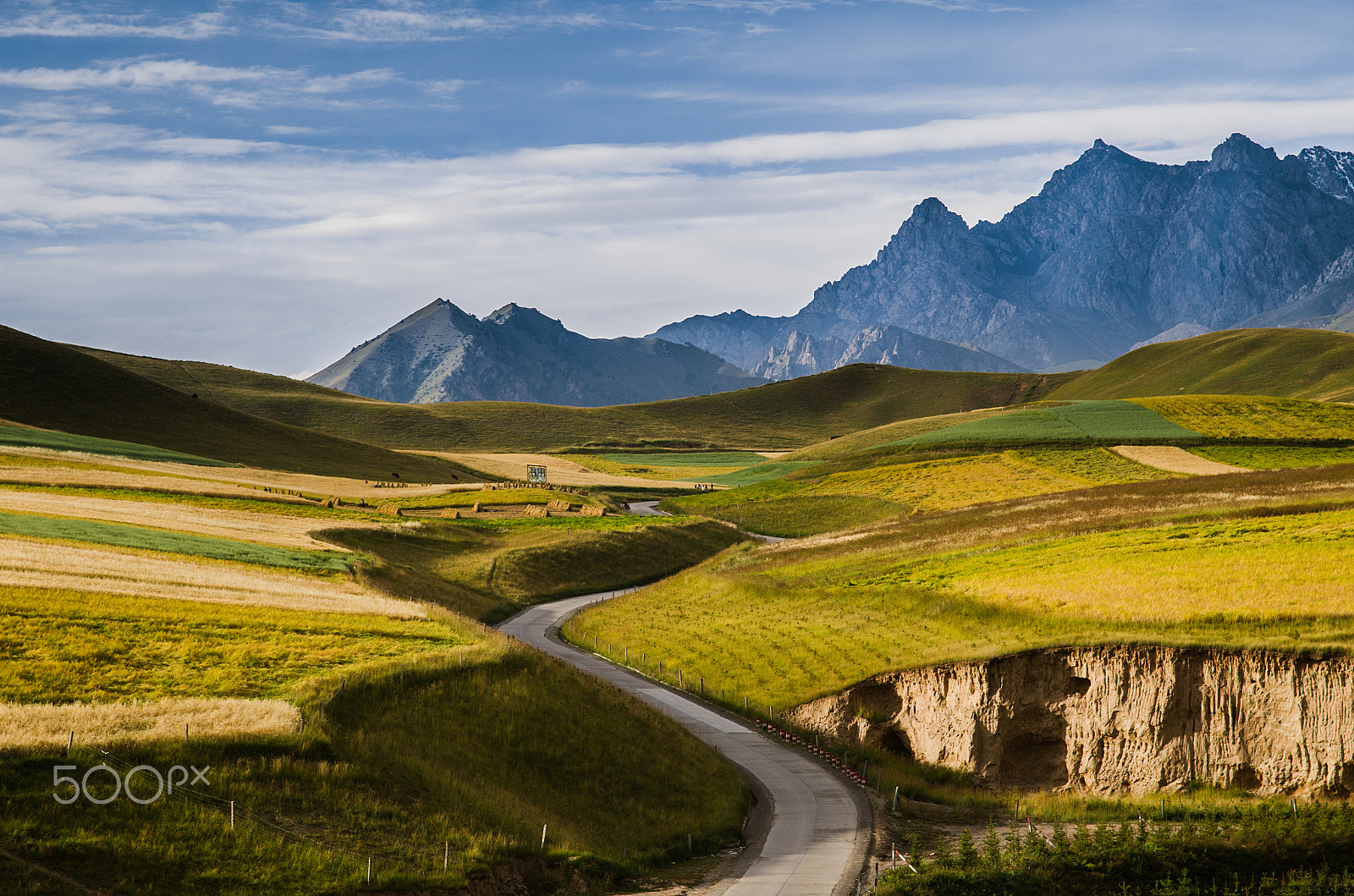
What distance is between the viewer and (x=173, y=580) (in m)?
40.3

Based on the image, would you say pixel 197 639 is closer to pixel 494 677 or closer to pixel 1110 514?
pixel 494 677

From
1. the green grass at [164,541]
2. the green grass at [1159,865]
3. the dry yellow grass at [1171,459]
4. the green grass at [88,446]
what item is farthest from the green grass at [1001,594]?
the green grass at [88,446]

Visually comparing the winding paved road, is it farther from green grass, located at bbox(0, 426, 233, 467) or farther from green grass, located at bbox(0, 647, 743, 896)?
green grass, located at bbox(0, 426, 233, 467)

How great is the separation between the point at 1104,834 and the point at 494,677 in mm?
18657

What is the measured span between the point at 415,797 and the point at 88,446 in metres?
94.5

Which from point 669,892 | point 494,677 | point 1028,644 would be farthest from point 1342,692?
point 494,677

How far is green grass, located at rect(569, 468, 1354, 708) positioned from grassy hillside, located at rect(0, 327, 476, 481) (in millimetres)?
81561

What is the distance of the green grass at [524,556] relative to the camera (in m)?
62.6

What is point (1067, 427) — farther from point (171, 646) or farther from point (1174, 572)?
point (171, 646)

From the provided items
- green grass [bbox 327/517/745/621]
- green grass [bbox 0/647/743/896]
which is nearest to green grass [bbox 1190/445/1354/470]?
green grass [bbox 327/517/745/621]

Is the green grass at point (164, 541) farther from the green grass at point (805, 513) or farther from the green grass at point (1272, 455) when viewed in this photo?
the green grass at point (1272, 455)

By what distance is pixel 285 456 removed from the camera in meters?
131

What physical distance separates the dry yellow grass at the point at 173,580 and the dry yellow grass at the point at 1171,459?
67494mm

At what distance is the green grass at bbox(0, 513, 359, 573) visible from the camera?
48594 millimetres
